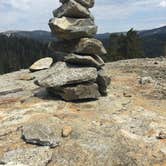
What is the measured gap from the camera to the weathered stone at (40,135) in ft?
50.9

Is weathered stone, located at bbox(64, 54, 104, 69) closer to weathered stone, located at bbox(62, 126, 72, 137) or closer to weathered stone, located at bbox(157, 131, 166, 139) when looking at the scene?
weathered stone, located at bbox(62, 126, 72, 137)

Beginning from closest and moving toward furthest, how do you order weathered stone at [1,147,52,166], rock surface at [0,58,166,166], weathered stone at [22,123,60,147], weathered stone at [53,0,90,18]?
weathered stone at [1,147,52,166] < rock surface at [0,58,166,166] < weathered stone at [22,123,60,147] < weathered stone at [53,0,90,18]

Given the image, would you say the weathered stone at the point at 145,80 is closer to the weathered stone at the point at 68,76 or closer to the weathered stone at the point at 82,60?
the weathered stone at the point at 82,60

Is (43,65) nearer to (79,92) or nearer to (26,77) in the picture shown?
(26,77)

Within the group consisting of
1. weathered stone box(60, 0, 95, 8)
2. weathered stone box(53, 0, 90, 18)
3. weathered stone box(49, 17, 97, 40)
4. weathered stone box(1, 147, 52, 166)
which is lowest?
weathered stone box(1, 147, 52, 166)

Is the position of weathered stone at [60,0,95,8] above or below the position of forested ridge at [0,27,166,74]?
above

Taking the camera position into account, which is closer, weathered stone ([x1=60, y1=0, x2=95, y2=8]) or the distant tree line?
weathered stone ([x1=60, y1=0, x2=95, y2=8])

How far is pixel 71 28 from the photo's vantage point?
66.3 feet

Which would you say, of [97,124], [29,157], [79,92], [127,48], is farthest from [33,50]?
[29,157]

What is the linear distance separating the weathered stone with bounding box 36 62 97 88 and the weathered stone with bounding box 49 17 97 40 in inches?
64.8

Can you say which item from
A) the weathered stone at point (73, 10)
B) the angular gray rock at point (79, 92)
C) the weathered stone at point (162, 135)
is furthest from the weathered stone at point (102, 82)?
the weathered stone at point (162, 135)

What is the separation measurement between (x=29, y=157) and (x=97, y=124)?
349 cm

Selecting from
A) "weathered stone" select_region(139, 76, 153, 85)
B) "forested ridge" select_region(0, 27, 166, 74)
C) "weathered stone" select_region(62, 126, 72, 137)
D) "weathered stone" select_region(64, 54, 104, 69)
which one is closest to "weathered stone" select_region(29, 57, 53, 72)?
"weathered stone" select_region(139, 76, 153, 85)

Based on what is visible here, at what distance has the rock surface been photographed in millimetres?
14875
